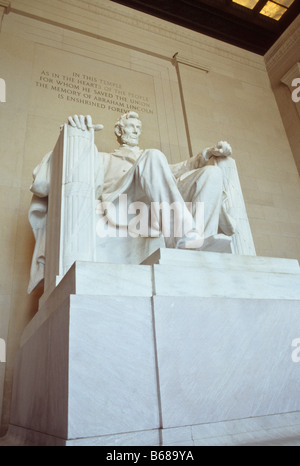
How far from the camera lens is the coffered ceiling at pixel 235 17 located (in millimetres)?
7289

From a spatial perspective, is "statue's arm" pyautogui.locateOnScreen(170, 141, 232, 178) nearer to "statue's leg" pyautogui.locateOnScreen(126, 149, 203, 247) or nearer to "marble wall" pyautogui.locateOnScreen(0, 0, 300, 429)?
"statue's leg" pyautogui.locateOnScreen(126, 149, 203, 247)

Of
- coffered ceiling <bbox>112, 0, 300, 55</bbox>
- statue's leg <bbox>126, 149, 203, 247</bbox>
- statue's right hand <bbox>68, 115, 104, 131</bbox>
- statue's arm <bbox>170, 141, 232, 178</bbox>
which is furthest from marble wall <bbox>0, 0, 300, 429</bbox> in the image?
statue's leg <bbox>126, 149, 203, 247</bbox>

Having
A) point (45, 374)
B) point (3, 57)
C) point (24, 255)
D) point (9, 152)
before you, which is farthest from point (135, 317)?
point (3, 57)

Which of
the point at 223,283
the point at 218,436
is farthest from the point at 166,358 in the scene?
the point at 223,283

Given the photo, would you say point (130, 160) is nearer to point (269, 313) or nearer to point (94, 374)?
point (269, 313)

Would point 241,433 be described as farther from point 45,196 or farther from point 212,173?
point 45,196

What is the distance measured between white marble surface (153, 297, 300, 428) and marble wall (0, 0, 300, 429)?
8.36 feet

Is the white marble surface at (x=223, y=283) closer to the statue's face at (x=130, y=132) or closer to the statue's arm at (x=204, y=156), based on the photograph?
the statue's arm at (x=204, y=156)

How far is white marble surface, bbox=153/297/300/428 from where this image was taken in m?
1.65

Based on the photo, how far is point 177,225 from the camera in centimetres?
254

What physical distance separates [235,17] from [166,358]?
7.66 meters

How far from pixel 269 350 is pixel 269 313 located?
0.20m

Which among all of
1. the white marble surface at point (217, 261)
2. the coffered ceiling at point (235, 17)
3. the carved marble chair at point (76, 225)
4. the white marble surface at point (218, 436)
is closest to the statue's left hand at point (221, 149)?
the carved marble chair at point (76, 225)

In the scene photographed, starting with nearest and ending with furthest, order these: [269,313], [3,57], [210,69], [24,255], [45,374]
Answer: [45,374], [269,313], [24,255], [3,57], [210,69]
